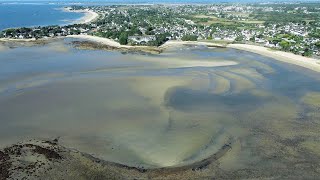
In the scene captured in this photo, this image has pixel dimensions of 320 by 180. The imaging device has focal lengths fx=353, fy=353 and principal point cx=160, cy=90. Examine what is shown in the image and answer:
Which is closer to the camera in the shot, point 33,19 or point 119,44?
point 119,44

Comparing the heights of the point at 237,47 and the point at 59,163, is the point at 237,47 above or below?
below

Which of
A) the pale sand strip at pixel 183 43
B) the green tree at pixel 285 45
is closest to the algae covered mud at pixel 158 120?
the green tree at pixel 285 45

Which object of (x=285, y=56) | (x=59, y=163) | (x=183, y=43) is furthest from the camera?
(x=183, y=43)

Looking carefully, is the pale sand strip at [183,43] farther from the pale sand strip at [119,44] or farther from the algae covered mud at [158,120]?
the algae covered mud at [158,120]

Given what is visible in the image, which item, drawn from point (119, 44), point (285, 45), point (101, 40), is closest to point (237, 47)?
point (285, 45)

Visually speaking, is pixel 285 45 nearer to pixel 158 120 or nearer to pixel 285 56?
pixel 285 56

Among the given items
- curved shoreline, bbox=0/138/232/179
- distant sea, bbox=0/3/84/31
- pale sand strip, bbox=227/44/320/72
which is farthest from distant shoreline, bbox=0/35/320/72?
curved shoreline, bbox=0/138/232/179

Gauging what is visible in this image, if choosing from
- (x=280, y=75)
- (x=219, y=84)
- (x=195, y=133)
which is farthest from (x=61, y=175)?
(x=280, y=75)

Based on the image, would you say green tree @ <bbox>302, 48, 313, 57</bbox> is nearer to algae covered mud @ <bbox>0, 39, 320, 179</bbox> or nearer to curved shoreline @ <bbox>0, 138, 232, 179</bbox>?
algae covered mud @ <bbox>0, 39, 320, 179</bbox>
